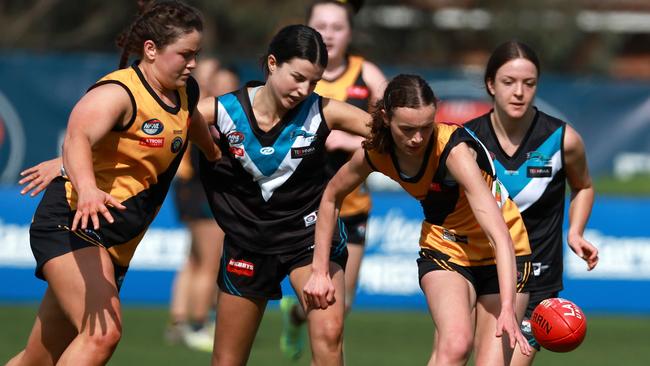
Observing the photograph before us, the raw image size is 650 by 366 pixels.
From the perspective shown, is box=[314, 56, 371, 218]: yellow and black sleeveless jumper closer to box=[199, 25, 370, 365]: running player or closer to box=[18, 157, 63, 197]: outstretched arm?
box=[199, 25, 370, 365]: running player

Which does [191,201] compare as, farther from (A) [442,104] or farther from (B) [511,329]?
(A) [442,104]

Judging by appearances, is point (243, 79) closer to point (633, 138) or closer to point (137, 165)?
point (633, 138)

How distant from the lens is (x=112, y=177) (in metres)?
5.76

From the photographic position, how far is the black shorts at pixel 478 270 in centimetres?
596

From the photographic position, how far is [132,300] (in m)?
11.9

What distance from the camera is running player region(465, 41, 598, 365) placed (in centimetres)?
623

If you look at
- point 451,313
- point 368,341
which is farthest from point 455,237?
point 368,341

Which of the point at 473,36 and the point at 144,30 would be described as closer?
the point at 144,30

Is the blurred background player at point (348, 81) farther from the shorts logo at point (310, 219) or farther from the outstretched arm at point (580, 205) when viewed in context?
the outstretched arm at point (580, 205)

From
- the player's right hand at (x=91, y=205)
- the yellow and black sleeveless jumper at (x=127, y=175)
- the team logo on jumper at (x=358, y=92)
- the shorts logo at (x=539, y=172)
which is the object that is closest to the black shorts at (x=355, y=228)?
the team logo on jumper at (x=358, y=92)

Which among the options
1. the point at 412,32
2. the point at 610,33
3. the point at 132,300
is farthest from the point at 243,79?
the point at 610,33

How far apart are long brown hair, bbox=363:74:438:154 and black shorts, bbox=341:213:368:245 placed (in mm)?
1879

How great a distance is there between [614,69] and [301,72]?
24.7 meters

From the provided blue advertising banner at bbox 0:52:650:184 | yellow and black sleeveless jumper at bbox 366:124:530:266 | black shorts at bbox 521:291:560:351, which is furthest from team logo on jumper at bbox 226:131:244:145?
blue advertising banner at bbox 0:52:650:184
